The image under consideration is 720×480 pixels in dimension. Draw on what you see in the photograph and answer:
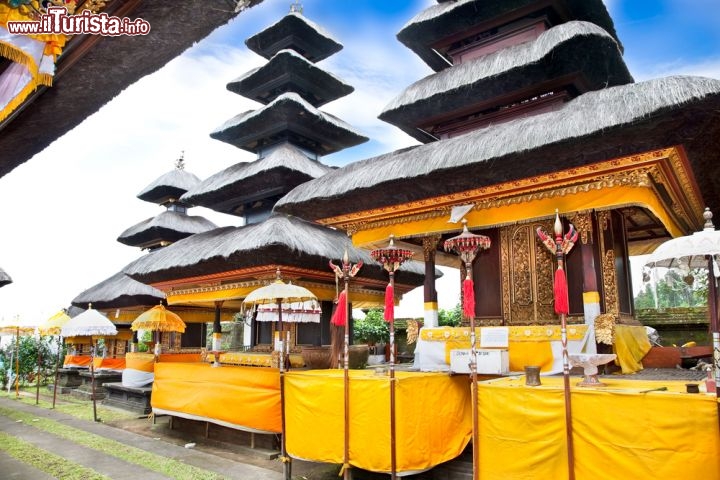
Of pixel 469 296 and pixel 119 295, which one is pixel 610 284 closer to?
pixel 469 296

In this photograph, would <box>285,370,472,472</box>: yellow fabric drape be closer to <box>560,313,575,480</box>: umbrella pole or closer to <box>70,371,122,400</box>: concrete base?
<box>560,313,575,480</box>: umbrella pole

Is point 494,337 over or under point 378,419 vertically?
over

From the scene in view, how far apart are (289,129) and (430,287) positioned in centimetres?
753

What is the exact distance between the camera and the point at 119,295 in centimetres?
1808

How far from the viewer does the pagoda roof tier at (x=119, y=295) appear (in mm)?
18172

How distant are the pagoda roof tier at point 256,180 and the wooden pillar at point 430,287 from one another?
494 cm

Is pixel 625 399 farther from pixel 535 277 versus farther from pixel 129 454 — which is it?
pixel 129 454

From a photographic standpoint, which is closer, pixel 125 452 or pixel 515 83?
pixel 515 83

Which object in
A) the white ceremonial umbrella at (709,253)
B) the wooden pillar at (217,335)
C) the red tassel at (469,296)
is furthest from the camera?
the wooden pillar at (217,335)

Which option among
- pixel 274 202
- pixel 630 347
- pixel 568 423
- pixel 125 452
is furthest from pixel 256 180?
pixel 568 423

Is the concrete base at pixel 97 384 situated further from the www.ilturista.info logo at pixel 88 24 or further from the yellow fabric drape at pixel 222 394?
the www.ilturista.info logo at pixel 88 24

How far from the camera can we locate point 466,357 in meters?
7.40

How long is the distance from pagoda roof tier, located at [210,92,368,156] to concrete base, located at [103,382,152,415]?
8454 millimetres

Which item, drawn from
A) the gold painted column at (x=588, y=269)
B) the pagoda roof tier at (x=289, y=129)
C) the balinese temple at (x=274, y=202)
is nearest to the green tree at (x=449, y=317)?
the balinese temple at (x=274, y=202)
